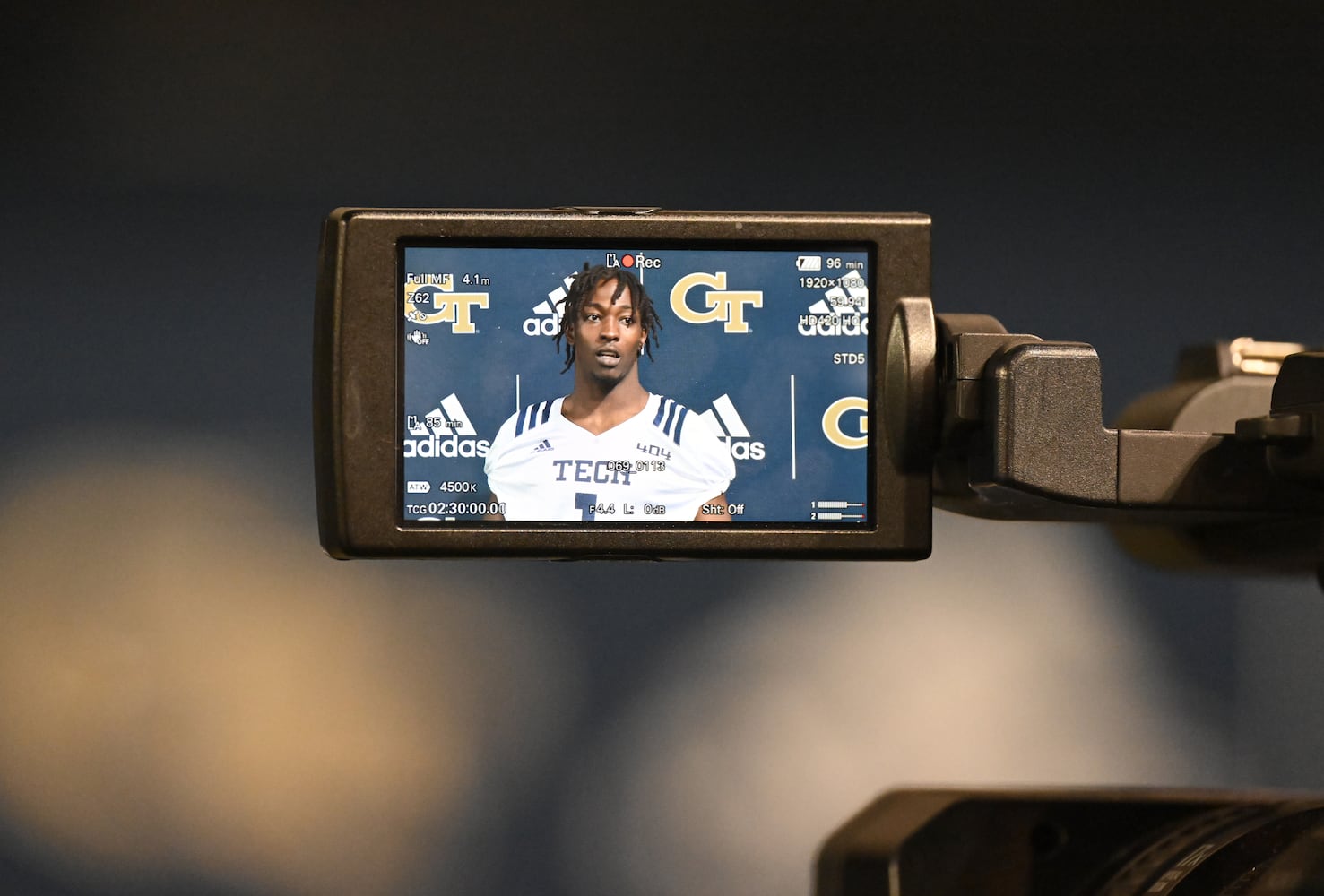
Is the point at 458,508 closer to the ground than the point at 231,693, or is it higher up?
higher up

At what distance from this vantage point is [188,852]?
108cm

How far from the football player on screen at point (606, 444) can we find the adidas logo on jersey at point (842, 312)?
67 mm

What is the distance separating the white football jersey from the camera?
0.52 metres

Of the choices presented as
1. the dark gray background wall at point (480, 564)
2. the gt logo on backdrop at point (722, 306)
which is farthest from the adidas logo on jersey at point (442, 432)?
the dark gray background wall at point (480, 564)

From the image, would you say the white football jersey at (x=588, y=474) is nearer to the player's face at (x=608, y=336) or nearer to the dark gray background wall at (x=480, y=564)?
the player's face at (x=608, y=336)

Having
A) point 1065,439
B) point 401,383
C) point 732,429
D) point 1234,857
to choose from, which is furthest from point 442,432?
point 1234,857

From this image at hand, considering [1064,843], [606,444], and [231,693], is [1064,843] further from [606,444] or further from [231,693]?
[231,693]

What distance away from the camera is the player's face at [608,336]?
528 mm

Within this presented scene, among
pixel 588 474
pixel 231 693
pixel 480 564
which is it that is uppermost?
pixel 588 474

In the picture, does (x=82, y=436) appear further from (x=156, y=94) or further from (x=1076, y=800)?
(x=1076, y=800)

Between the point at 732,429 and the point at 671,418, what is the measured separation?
0.09 feet

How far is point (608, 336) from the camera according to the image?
532 mm

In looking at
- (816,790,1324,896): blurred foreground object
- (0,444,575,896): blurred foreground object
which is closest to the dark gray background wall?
(0,444,575,896): blurred foreground object

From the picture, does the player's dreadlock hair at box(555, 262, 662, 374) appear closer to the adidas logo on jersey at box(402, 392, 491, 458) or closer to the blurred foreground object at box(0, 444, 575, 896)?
the adidas logo on jersey at box(402, 392, 491, 458)
